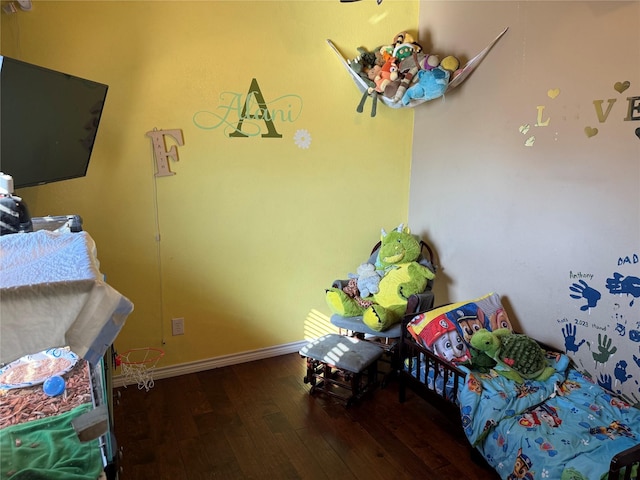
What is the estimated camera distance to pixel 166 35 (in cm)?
255

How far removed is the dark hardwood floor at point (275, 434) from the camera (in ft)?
6.91

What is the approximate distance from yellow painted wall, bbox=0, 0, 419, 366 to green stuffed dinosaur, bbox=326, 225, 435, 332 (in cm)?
37

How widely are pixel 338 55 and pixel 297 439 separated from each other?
2.33 metres

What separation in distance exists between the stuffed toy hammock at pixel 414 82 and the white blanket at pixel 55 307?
7.93 ft

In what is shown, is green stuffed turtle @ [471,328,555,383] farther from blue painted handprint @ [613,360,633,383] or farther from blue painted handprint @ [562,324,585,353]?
blue painted handprint @ [613,360,633,383]

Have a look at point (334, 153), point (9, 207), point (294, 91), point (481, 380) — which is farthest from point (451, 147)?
point (9, 207)

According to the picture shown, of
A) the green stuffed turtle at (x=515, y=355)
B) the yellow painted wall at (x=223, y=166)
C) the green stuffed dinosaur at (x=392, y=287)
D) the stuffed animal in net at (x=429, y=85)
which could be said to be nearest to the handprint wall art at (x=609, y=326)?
the green stuffed turtle at (x=515, y=355)

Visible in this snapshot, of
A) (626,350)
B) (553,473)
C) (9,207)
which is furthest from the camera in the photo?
(626,350)

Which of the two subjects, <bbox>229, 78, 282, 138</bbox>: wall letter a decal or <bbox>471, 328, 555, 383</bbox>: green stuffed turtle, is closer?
<bbox>471, 328, 555, 383</bbox>: green stuffed turtle

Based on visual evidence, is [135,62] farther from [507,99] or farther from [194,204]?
[507,99]

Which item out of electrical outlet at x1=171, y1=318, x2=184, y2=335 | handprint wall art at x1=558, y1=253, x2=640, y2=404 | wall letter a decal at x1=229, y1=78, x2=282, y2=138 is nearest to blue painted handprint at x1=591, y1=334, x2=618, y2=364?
handprint wall art at x1=558, y1=253, x2=640, y2=404

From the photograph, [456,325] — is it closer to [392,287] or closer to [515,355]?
[515,355]

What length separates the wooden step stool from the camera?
2.59 meters

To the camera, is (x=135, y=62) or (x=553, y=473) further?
(x=135, y=62)
